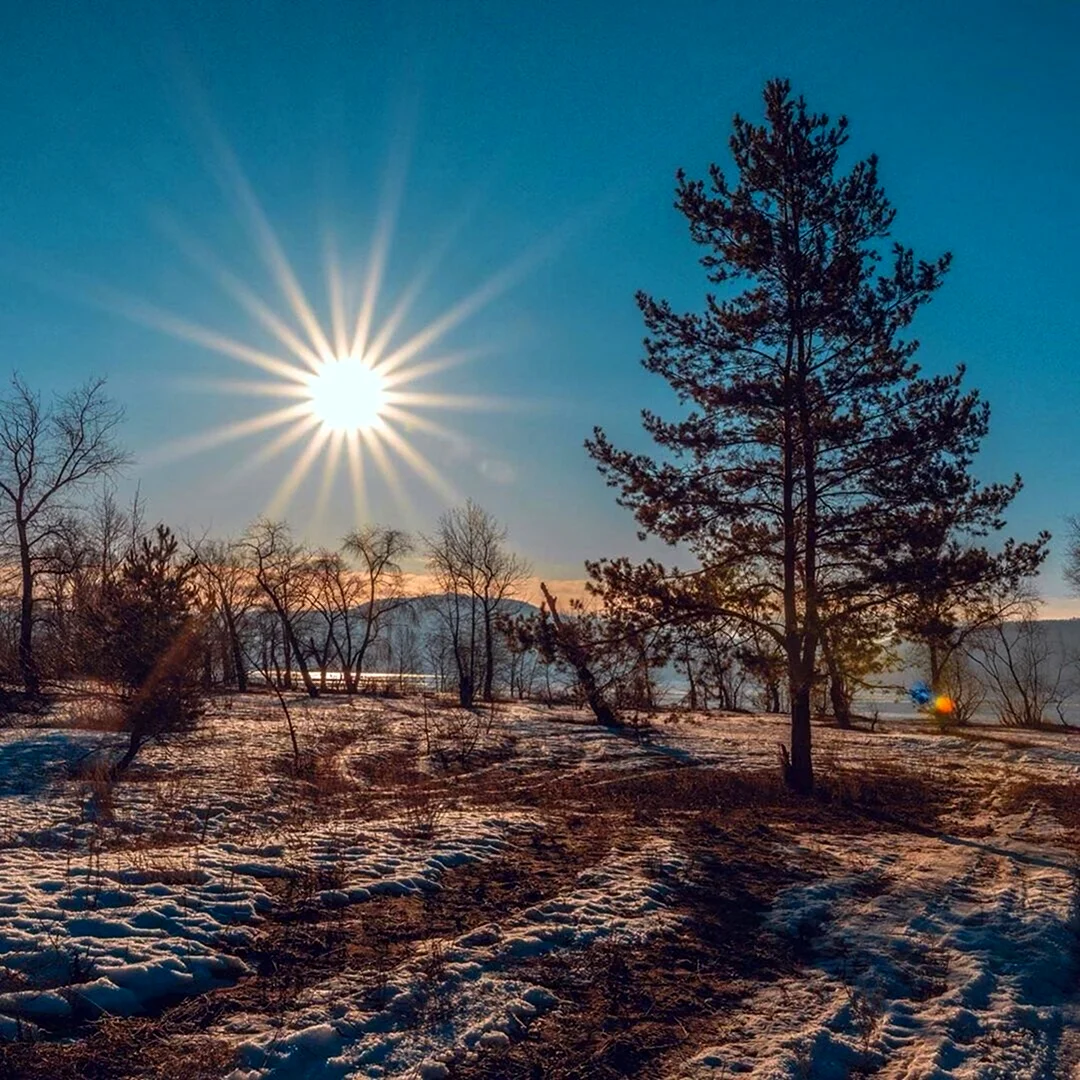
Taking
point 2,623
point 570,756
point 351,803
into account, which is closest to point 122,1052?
point 351,803

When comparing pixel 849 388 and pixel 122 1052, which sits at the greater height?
pixel 849 388

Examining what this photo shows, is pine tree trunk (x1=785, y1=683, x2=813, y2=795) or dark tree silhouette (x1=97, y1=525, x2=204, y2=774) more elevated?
dark tree silhouette (x1=97, y1=525, x2=204, y2=774)

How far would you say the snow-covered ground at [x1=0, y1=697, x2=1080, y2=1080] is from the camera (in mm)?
4973

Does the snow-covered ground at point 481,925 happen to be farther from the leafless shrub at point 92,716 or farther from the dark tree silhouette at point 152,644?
the leafless shrub at point 92,716

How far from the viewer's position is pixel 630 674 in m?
15.0

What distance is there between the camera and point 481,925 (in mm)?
6965

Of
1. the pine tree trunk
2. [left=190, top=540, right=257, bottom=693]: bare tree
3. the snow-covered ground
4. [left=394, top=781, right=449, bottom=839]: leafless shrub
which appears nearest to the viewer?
the snow-covered ground

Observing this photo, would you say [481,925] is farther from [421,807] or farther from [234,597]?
[234,597]

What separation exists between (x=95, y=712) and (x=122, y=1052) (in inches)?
848

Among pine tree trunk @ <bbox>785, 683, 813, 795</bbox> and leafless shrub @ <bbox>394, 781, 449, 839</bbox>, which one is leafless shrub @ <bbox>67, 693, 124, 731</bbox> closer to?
leafless shrub @ <bbox>394, 781, 449, 839</bbox>

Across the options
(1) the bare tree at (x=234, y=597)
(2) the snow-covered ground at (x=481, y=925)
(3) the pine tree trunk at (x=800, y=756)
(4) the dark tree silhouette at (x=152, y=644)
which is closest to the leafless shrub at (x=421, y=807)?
(2) the snow-covered ground at (x=481, y=925)

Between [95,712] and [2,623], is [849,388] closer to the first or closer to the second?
[95,712]

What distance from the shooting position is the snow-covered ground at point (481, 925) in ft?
16.3

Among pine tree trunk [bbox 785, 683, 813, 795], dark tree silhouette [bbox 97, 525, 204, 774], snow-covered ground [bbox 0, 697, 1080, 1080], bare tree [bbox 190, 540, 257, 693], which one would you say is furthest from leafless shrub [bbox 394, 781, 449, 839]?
bare tree [bbox 190, 540, 257, 693]
